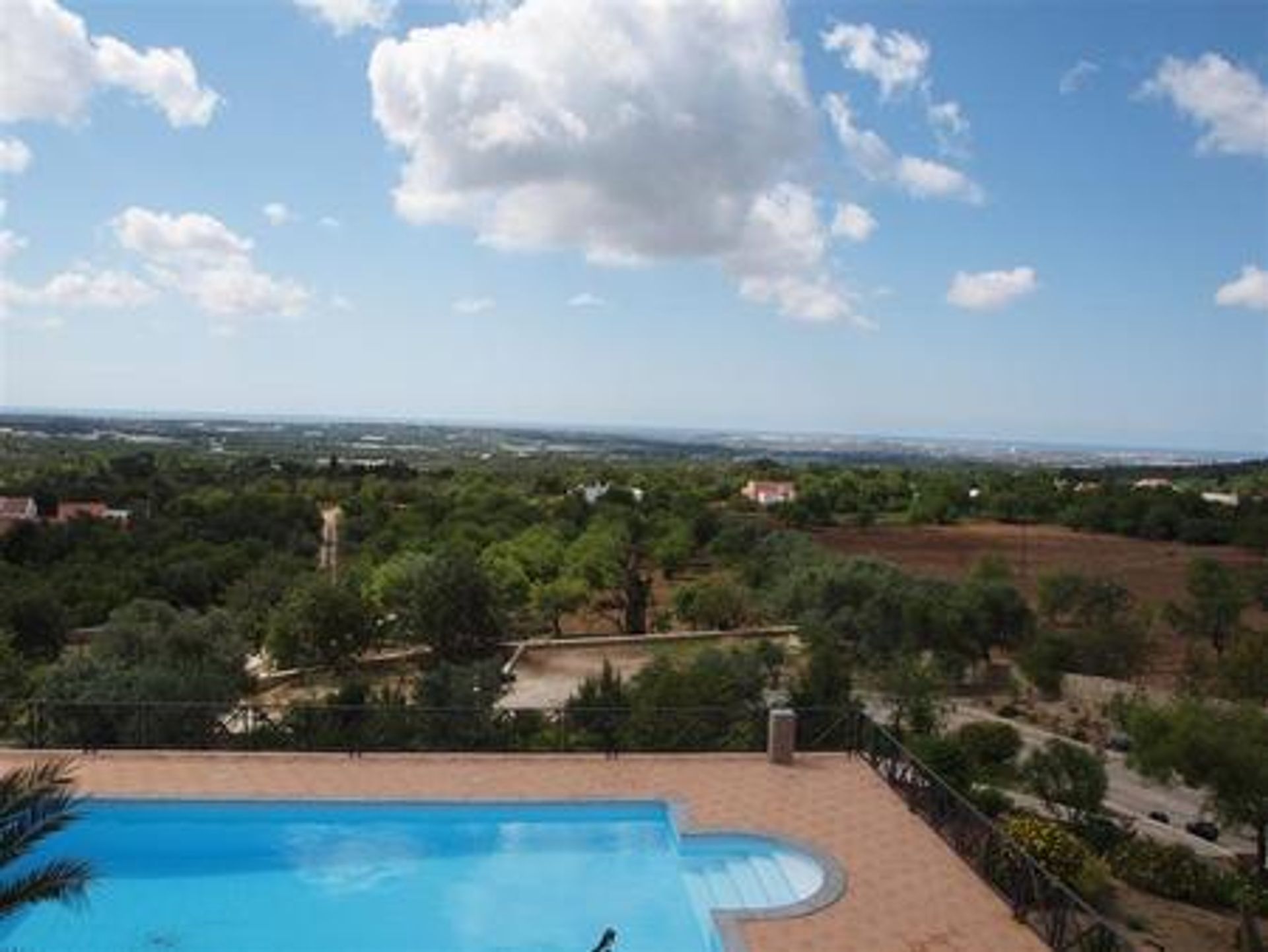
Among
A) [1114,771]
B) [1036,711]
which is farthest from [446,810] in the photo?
[1036,711]

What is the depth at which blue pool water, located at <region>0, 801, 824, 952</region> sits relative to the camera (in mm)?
11023

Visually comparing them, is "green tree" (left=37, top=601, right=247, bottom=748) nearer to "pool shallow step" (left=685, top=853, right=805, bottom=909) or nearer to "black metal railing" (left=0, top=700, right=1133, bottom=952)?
"black metal railing" (left=0, top=700, right=1133, bottom=952)

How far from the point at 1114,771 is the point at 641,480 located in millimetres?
78732

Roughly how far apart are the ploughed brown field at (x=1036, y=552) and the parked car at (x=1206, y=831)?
2678 cm

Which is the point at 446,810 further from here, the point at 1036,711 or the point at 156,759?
the point at 1036,711

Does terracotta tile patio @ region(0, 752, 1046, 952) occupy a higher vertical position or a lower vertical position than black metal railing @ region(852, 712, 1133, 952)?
lower

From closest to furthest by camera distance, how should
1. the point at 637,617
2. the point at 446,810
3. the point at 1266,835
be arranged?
the point at 446,810 → the point at 1266,835 → the point at 637,617

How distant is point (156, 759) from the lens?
1430 centimetres

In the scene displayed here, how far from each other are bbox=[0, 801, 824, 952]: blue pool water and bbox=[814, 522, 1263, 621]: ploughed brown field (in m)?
39.6

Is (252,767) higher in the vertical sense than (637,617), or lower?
higher

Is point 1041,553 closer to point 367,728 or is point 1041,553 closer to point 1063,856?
point 1063,856

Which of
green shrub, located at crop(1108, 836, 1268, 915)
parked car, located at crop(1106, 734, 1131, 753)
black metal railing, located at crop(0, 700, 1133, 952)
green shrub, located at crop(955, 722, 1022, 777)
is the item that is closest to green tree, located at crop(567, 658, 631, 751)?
black metal railing, located at crop(0, 700, 1133, 952)

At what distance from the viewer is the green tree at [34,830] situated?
6352 millimetres

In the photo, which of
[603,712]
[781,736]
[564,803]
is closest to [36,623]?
[603,712]
